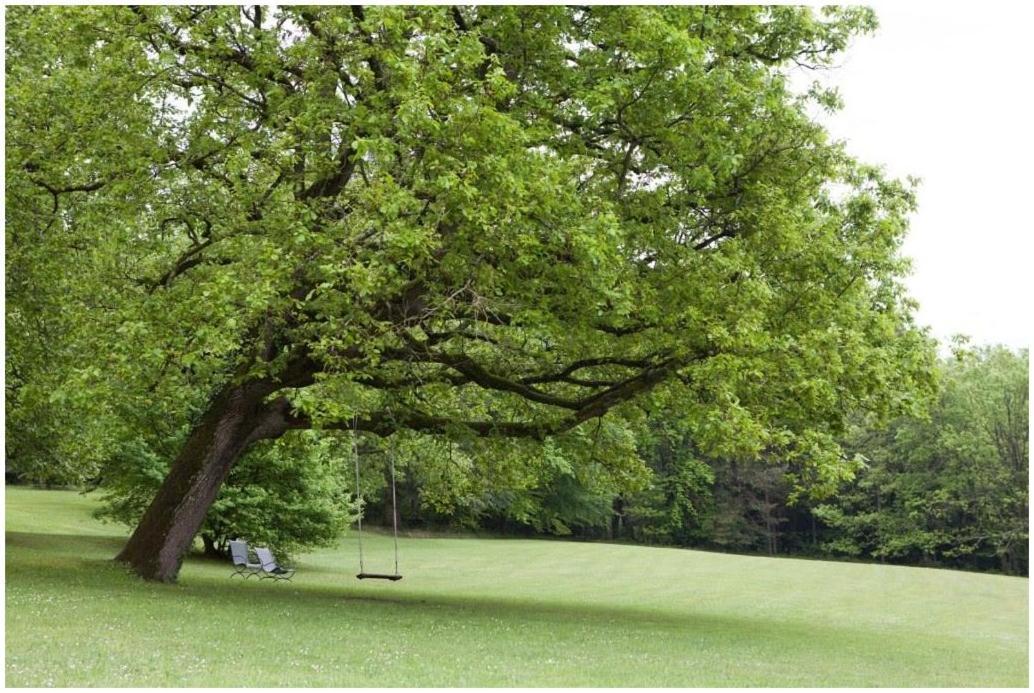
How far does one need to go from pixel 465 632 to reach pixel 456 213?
6556 mm

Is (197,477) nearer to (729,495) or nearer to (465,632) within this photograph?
(465,632)

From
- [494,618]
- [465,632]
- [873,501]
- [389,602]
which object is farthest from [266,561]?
[873,501]

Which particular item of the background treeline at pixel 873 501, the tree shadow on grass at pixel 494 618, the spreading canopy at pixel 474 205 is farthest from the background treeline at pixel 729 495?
the spreading canopy at pixel 474 205

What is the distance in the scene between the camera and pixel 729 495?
77125 mm

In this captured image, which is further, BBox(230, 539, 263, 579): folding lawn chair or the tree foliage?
the tree foliage

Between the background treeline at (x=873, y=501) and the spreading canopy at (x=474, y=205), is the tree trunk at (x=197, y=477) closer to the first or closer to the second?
the spreading canopy at (x=474, y=205)

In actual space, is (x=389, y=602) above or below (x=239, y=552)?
below

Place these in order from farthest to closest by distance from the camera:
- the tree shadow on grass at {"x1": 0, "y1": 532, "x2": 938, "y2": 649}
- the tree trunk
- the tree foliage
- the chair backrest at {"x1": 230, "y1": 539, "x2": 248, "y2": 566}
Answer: the tree foliage, the chair backrest at {"x1": 230, "y1": 539, "x2": 248, "y2": 566}, the tree trunk, the tree shadow on grass at {"x1": 0, "y1": 532, "x2": 938, "y2": 649}

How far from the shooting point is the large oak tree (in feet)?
45.9

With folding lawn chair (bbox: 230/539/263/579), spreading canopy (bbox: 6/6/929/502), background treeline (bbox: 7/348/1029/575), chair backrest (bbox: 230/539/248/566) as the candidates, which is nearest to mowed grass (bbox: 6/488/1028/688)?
folding lawn chair (bbox: 230/539/263/579)

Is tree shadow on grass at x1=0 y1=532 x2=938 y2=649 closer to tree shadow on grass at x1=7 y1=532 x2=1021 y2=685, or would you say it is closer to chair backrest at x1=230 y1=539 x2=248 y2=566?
tree shadow on grass at x1=7 y1=532 x2=1021 y2=685

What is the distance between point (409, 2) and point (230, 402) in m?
8.77

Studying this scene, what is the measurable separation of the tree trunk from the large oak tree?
58mm

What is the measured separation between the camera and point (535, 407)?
71.5ft
